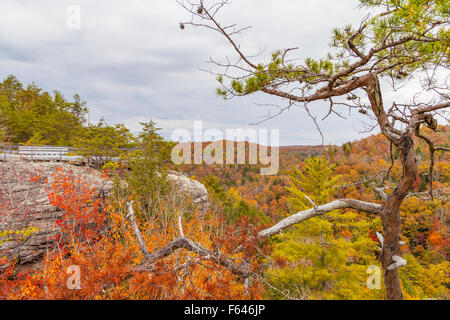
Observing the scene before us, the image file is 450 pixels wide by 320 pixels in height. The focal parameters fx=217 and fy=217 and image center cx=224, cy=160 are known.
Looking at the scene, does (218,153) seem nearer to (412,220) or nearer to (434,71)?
(412,220)

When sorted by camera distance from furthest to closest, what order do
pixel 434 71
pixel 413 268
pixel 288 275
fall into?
pixel 413 268
pixel 288 275
pixel 434 71

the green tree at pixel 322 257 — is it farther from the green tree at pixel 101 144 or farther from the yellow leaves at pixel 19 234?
the green tree at pixel 101 144

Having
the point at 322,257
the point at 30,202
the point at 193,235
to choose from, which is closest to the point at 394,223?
the point at 193,235

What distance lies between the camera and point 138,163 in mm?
12531

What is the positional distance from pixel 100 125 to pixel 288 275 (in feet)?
56.1

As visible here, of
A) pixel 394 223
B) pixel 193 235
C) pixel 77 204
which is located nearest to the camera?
pixel 394 223

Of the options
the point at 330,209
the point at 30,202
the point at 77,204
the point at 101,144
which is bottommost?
the point at 77,204

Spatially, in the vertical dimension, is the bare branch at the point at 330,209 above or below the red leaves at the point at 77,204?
above

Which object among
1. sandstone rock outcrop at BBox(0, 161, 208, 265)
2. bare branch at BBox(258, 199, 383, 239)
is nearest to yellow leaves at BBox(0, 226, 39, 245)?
sandstone rock outcrop at BBox(0, 161, 208, 265)

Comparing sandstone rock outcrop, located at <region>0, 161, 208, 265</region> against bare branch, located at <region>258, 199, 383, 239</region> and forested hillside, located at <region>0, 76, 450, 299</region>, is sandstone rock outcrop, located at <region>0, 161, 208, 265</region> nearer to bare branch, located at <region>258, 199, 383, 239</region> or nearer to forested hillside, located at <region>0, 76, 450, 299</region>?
forested hillside, located at <region>0, 76, 450, 299</region>

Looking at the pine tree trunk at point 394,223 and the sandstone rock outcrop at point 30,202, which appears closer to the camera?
the pine tree trunk at point 394,223

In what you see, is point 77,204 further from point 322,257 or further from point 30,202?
point 322,257

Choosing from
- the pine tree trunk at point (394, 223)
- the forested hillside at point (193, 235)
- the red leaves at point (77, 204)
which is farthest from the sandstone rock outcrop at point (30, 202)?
the pine tree trunk at point (394, 223)
